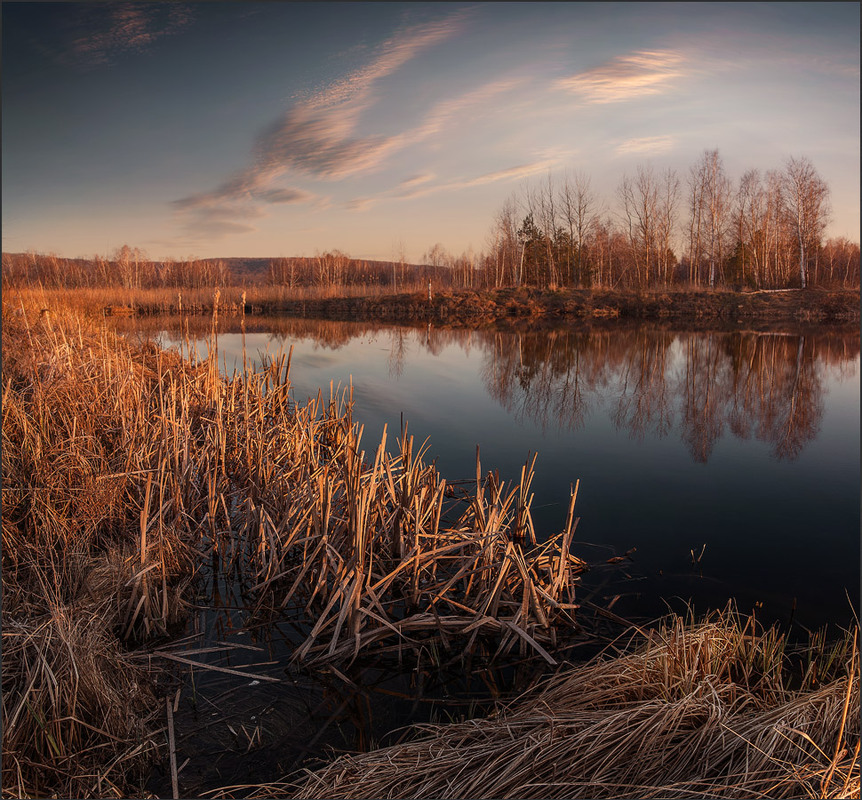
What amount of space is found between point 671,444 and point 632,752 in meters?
7.14

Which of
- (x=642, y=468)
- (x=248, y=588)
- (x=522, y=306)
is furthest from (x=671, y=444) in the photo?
(x=522, y=306)

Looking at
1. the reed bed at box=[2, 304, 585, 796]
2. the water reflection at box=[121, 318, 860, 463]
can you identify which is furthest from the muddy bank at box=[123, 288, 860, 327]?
the reed bed at box=[2, 304, 585, 796]

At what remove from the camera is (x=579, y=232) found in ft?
157

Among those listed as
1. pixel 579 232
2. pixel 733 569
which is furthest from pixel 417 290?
pixel 733 569

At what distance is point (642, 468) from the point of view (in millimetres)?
7629

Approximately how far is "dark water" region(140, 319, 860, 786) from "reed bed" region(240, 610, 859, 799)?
48cm

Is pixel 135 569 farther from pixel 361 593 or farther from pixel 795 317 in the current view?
pixel 795 317

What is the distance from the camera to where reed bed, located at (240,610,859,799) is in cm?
219

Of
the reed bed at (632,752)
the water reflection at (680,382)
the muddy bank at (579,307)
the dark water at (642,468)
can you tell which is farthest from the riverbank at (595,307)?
the reed bed at (632,752)

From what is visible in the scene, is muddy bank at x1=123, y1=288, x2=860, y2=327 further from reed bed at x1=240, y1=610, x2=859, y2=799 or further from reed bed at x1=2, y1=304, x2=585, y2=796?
reed bed at x1=240, y1=610, x2=859, y2=799

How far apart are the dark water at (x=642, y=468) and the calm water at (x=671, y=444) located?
0.03m

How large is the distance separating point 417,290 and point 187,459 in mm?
39006

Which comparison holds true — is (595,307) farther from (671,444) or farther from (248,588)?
A: (248,588)

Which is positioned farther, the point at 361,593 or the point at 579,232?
the point at 579,232
